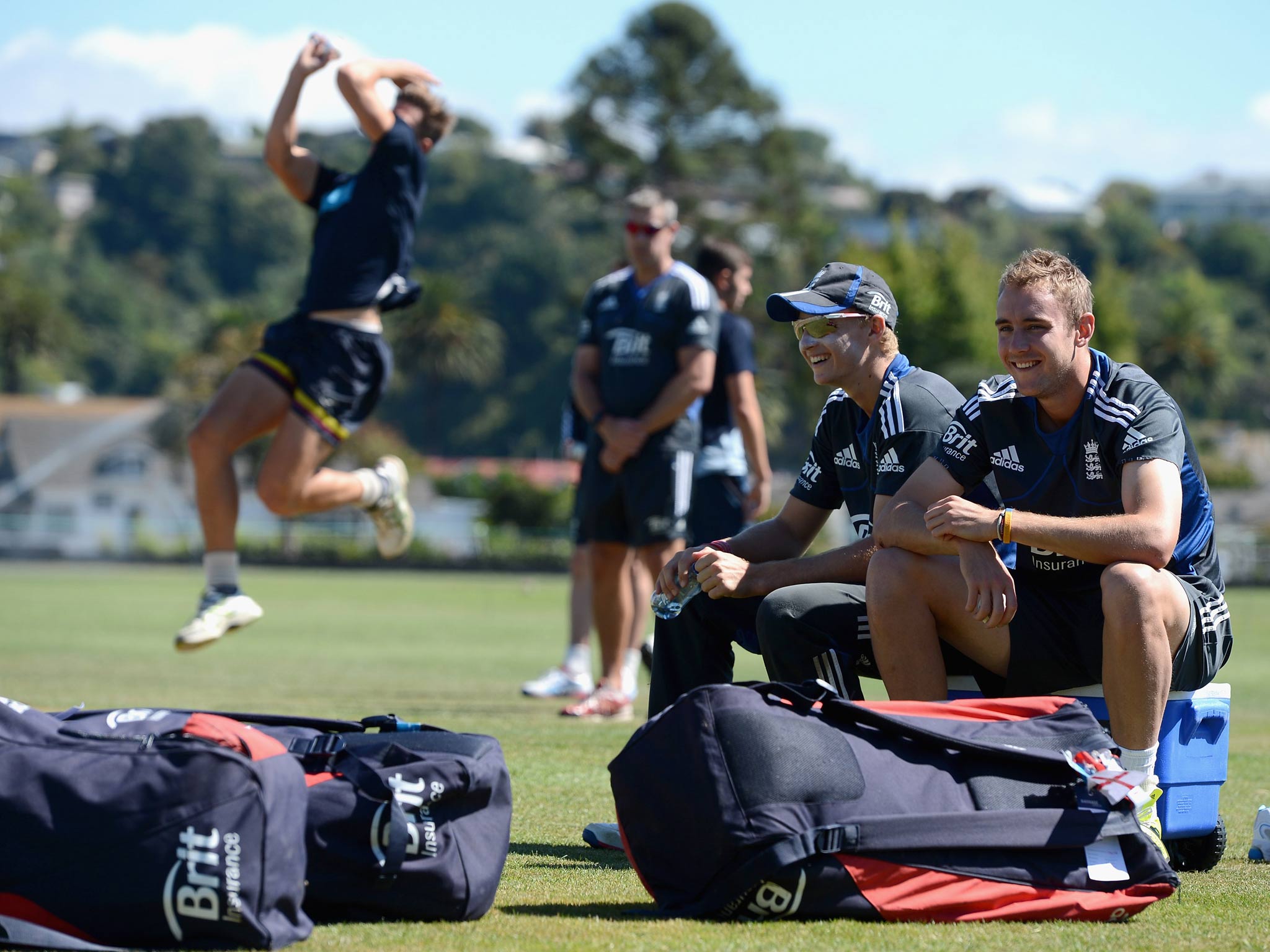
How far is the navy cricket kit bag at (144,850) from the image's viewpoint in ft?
9.12

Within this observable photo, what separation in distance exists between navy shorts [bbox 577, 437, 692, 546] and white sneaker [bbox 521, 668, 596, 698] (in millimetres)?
766

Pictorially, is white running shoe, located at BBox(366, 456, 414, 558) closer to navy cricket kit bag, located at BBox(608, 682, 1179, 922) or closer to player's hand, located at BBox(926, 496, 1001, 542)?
player's hand, located at BBox(926, 496, 1001, 542)

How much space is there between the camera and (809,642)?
411 cm

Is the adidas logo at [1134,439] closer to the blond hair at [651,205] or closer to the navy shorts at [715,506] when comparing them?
the blond hair at [651,205]

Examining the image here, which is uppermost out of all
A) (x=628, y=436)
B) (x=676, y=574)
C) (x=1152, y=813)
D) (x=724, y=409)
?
(x=724, y=409)

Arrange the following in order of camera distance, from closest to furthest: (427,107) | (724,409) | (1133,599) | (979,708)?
1. (979,708)
2. (1133,599)
3. (427,107)
4. (724,409)

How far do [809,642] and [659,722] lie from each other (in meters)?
0.91

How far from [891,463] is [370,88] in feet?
10.8

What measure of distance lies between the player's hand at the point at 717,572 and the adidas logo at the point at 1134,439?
39.9 inches

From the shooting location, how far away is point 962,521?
3734mm

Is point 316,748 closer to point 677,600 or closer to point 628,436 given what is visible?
point 677,600

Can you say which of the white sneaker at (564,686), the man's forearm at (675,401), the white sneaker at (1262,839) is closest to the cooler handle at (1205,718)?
the white sneaker at (1262,839)

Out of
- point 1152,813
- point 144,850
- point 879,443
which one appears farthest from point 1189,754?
point 144,850

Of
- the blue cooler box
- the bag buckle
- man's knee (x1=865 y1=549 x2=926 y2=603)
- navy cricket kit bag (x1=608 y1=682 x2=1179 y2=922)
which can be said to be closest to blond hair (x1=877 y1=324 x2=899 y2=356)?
man's knee (x1=865 y1=549 x2=926 y2=603)
